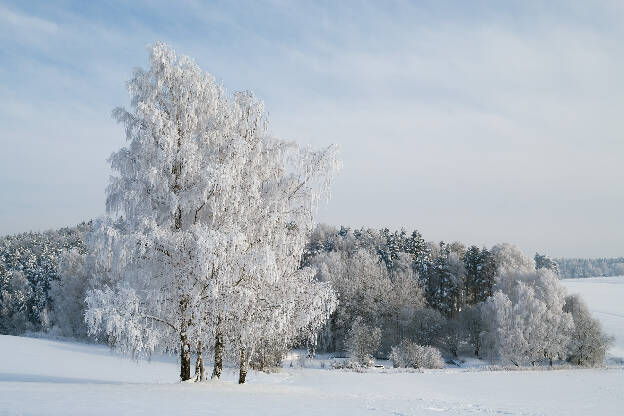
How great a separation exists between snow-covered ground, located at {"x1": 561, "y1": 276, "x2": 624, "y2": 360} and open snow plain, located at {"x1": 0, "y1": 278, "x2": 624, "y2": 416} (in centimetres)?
43

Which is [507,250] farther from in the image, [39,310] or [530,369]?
[39,310]

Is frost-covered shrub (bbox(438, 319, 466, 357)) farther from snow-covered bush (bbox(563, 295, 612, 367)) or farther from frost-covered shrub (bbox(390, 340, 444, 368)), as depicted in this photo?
snow-covered bush (bbox(563, 295, 612, 367))

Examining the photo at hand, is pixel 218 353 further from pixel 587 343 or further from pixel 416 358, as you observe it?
pixel 587 343

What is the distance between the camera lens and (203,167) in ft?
50.9

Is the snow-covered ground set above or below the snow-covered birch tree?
below

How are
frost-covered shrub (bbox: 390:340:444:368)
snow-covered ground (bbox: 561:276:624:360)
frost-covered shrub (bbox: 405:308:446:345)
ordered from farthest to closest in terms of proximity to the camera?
frost-covered shrub (bbox: 405:308:446:345), snow-covered ground (bbox: 561:276:624:360), frost-covered shrub (bbox: 390:340:444:368)

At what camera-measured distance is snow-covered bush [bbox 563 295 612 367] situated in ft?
181

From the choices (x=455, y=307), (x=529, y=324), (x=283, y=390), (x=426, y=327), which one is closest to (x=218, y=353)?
(x=283, y=390)

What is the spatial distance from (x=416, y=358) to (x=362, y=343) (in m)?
6.53

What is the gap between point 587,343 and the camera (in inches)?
2170

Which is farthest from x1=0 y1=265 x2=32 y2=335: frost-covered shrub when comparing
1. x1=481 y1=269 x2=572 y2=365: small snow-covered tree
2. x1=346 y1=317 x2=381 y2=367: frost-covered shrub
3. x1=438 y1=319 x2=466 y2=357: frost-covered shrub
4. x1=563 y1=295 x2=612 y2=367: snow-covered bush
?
x1=563 y1=295 x2=612 y2=367: snow-covered bush

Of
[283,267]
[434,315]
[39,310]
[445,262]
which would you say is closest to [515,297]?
[434,315]

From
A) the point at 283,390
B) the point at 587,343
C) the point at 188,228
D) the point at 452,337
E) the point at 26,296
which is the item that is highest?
the point at 188,228

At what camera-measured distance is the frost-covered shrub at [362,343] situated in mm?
55103
